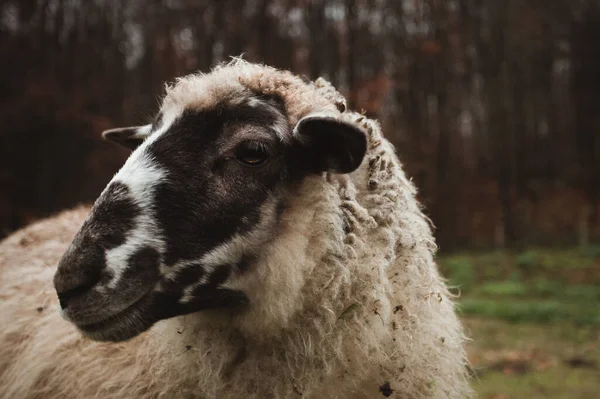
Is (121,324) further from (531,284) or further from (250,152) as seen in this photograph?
(531,284)

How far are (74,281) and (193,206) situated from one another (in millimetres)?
513

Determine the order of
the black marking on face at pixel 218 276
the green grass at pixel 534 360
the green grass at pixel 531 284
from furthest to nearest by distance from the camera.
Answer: the green grass at pixel 531 284, the green grass at pixel 534 360, the black marking on face at pixel 218 276

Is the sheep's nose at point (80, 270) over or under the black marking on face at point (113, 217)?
under

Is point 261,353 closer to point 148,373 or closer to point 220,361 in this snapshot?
point 220,361

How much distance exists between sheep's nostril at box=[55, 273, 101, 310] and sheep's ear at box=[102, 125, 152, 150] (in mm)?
1092

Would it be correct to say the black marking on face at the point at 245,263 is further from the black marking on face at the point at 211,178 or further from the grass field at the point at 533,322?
the grass field at the point at 533,322

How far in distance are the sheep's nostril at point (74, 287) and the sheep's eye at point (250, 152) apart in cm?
73

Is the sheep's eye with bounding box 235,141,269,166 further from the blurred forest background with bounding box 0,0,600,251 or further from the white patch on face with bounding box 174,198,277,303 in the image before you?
the blurred forest background with bounding box 0,0,600,251

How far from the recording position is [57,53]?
12.8m

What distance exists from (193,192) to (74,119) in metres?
10.8

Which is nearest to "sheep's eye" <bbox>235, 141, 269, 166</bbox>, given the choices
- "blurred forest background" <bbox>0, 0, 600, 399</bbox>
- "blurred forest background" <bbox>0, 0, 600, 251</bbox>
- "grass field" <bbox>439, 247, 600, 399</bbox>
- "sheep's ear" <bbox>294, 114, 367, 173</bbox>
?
"sheep's ear" <bbox>294, 114, 367, 173</bbox>

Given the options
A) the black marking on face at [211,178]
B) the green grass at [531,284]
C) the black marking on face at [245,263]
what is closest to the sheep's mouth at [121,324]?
the black marking on face at [211,178]

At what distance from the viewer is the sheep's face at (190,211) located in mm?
2043

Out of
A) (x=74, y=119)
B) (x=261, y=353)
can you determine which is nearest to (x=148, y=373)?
(x=261, y=353)
